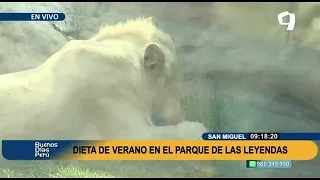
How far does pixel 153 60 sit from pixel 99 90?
47 cm

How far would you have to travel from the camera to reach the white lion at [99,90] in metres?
3.21

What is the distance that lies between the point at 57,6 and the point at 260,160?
74.9 inches

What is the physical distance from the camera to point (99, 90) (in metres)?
3.21

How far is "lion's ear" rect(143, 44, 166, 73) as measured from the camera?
3312mm

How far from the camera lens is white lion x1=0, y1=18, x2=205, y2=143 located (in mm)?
3215

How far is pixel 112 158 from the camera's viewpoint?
10.7ft

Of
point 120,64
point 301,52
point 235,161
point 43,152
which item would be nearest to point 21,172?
point 43,152
